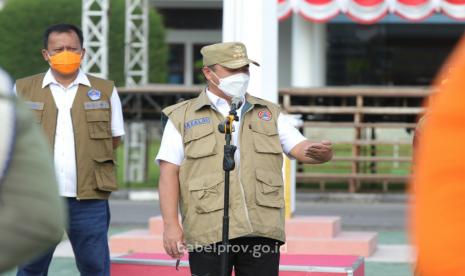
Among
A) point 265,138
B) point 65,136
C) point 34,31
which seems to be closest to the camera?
point 265,138

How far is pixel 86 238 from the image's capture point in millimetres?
6688

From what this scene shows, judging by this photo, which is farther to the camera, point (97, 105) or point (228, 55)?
point (97, 105)

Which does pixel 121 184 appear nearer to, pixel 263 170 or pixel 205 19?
pixel 263 170

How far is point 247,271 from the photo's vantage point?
5516 millimetres

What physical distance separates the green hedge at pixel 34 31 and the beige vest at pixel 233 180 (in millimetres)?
28144

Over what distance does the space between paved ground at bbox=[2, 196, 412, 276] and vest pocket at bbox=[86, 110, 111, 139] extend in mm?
3375

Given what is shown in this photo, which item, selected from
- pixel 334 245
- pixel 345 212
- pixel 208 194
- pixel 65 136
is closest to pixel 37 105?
pixel 65 136

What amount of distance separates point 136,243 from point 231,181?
5751 millimetres

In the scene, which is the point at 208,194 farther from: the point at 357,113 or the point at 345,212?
the point at 357,113

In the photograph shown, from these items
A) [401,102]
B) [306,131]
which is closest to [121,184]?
[306,131]

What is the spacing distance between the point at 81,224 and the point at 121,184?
514 inches

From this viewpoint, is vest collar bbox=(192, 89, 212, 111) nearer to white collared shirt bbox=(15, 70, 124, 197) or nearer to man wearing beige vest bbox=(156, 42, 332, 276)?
man wearing beige vest bbox=(156, 42, 332, 276)

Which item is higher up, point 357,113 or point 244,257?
point 244,257

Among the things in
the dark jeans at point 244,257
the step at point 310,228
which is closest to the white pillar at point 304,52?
the step at point 310,228
